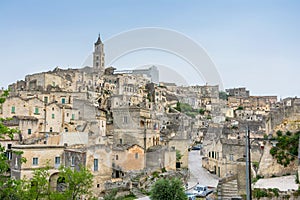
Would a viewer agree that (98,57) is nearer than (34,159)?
No

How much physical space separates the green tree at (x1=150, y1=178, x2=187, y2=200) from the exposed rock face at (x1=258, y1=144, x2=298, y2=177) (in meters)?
4.49

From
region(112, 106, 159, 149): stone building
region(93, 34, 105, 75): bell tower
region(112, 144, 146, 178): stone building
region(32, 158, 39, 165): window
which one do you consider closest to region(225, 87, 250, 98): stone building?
region(93, 34, 105, 75): bell tower

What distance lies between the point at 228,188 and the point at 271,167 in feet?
9.68

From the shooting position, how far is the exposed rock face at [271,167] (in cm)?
1634

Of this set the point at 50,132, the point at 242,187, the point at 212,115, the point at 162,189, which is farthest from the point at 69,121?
the point at 212,115

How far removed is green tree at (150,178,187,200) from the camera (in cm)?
1719

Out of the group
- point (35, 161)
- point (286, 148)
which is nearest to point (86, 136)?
point (35, 161)

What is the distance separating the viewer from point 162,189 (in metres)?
17.3

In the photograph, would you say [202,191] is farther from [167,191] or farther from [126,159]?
[126,159]

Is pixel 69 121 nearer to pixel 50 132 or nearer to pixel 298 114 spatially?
pixel 50 132

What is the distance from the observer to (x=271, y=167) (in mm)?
17141

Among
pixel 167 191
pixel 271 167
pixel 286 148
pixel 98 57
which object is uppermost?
pixel 98 57

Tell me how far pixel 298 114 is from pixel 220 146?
10.3 meters

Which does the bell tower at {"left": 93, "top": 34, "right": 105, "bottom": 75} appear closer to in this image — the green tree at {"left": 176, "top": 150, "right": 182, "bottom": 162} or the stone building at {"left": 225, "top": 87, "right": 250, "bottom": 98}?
the stone building at {"left": 225, "top": 87, "right": 250, "bottom": 98}
